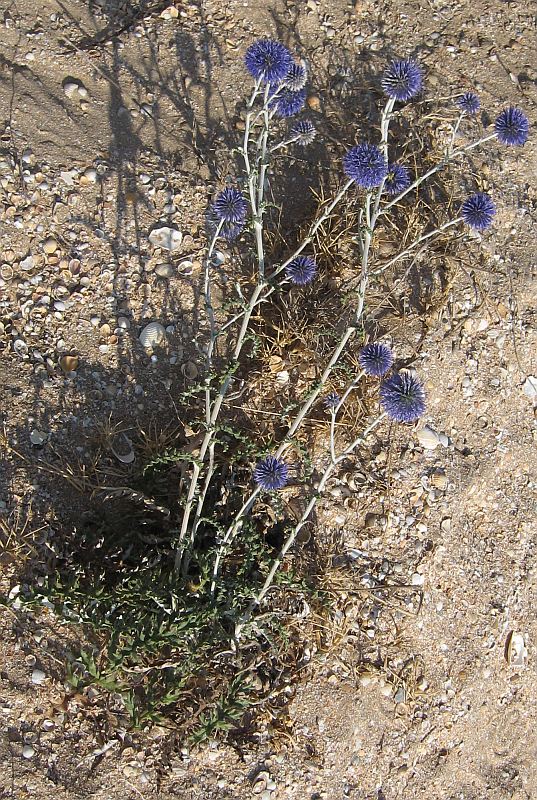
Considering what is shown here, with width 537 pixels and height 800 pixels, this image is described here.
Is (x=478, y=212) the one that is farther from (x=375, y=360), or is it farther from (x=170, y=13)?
(x=170, y=13)

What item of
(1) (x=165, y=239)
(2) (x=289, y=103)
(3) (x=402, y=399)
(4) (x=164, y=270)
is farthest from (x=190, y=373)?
(2) (x=289, y=103)

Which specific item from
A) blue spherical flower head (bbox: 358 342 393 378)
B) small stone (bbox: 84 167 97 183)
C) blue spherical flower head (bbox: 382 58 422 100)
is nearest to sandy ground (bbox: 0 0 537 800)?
small stone (bbox: 84 167 97 183)

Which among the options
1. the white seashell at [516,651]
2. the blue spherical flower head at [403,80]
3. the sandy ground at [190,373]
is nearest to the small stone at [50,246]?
the sandy ground at [190,373]

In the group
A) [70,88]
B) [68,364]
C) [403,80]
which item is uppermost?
[403,80]

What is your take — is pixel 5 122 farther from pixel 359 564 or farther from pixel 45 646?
pixel 359 564

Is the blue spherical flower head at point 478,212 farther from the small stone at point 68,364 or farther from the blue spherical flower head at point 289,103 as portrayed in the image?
the small stone at point 68,364

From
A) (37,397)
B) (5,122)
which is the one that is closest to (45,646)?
(37,397)
